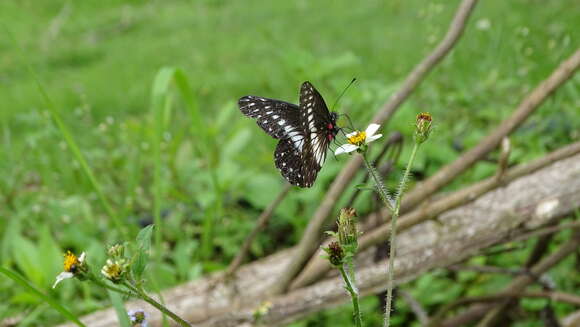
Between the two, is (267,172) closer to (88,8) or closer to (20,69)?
(20,69)

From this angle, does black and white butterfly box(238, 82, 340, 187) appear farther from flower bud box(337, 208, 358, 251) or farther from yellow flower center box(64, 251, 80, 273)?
yellow flower center box(64, 251, 80, 273)

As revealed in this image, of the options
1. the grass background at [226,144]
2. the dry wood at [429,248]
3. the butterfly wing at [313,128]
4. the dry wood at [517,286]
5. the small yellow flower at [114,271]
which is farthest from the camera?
the grass background at [226,144]

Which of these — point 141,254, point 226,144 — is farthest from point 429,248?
point 226,144

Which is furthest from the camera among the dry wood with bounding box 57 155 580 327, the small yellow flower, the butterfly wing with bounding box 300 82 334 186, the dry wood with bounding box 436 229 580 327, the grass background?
the grass background

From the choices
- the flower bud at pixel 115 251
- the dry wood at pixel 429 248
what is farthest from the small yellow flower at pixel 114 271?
the dry wood at pixel 429 248

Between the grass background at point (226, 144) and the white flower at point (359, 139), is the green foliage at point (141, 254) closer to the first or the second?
the white flower at point (359, 139)

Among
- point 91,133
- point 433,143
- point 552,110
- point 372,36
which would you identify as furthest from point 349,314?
point 372,36

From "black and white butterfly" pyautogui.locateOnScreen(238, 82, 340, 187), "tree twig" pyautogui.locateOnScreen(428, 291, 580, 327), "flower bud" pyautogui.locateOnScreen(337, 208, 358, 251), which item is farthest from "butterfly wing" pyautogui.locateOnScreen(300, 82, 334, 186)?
"tree twig" pyautogui.locateOnScreen(428, 291, 580, 327)
